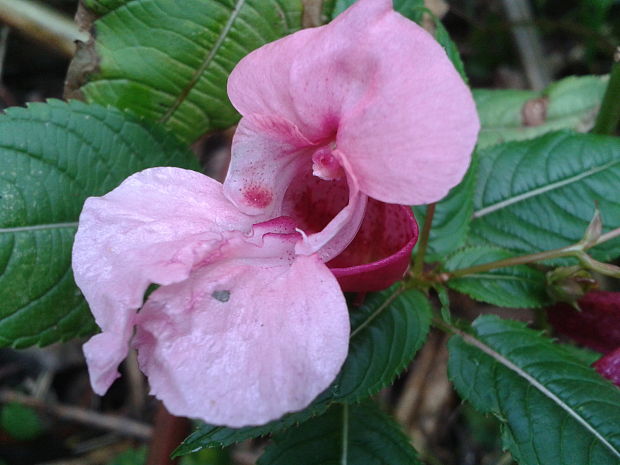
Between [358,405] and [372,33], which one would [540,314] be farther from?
[372,33]

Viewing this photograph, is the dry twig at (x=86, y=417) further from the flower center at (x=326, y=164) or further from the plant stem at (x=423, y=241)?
the flower center at (x=326, y=164)

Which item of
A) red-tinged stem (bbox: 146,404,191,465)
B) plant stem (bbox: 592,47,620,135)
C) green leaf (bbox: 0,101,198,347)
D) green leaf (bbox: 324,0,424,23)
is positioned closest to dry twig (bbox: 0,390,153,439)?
red-tinged stem (bbox: 146,404,191,465)

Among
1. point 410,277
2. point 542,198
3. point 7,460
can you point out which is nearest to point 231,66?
point 410,277

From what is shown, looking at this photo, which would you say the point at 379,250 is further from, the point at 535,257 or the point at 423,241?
the point at 535,257

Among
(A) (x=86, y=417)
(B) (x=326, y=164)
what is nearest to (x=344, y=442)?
(B) (x=326, y=164)

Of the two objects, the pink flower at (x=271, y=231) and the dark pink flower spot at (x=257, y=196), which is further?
the dark pink flower spot at (x=257, y=196)

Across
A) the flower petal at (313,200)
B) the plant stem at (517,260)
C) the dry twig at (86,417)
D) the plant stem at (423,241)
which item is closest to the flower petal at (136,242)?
the flower petal at (313,200)
